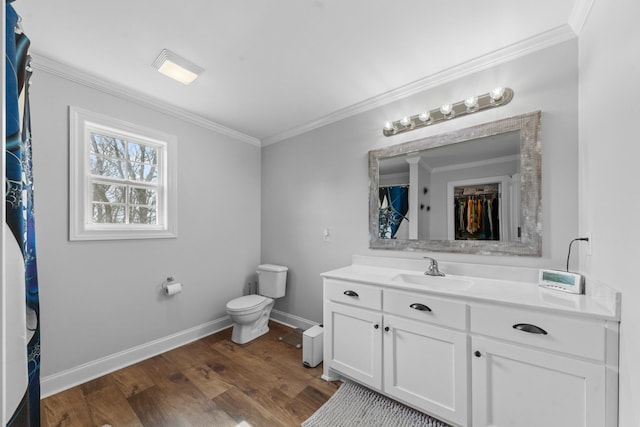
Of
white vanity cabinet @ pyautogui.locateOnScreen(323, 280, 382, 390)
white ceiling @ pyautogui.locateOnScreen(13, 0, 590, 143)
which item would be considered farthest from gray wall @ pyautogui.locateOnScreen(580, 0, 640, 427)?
white vanity cabinet @ pyautogui.locateOnScreen(323, 280, 382, 390)

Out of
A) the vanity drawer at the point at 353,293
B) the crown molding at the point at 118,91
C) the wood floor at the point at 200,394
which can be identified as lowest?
the wood floor at the point at 200,394

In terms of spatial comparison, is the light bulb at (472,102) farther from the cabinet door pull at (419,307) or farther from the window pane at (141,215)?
the window pane at (141,215)

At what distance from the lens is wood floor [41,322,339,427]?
1651 millimetres

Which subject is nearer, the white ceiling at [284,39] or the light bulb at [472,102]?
the white ceiling at [284,39]

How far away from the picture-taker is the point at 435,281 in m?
1.94

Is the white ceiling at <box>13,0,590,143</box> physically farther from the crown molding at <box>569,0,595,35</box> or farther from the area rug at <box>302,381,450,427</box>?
the area rug at <box>302,381,450,427</box>

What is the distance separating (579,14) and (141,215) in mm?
3457

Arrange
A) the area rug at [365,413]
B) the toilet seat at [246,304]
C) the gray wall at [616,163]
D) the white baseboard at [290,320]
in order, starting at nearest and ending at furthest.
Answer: the gray wall at [616,163] < the area rug at [365,413] < the toilet seat at [246,304] < the white baseboard at [290,320]

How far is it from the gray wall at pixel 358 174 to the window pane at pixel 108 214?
150 cm

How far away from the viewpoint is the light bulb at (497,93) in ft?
5.81

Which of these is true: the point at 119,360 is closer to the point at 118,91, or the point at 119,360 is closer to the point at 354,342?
the point at 354,342

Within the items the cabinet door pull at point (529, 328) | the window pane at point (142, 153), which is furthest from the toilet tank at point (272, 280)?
the cabinet door pull at point (529, 328)

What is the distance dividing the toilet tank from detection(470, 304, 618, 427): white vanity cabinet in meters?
2.01

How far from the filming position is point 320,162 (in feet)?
9.30
